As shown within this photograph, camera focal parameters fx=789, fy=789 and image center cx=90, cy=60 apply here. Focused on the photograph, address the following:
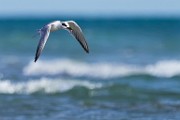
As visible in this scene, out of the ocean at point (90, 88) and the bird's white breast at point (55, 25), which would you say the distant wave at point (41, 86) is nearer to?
the ocean at point (90, 88)

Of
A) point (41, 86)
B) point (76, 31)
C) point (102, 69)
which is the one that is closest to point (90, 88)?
point (41, 86)

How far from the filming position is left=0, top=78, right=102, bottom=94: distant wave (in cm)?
1703

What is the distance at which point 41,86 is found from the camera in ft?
57.9

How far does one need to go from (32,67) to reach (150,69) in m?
3.36

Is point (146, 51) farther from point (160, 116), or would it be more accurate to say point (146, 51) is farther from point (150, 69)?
point (160, 116)

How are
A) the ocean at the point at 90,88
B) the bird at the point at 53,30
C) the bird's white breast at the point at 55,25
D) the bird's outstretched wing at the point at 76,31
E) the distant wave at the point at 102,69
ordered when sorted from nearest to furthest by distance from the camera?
the bird at the point at 53,30
the bird's white breast at the point at 55,25
the bird's outstretched wing at the point at 76,31
the ocean at the point at 90,88
the distant wave at the point at 102,69

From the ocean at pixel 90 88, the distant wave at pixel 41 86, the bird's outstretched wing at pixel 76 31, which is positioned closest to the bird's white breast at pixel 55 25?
the bird's outstretched wing at pixel 76 31

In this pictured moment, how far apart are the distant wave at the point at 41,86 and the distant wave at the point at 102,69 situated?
2115mm

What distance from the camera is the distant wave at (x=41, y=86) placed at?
671 inches

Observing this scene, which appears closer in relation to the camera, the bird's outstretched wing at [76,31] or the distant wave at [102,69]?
the bird's outstretched wing at [76,31]

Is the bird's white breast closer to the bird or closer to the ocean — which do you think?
the bird

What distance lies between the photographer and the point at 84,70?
889 inches

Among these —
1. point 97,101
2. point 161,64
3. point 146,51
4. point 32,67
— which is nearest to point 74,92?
point 97,101

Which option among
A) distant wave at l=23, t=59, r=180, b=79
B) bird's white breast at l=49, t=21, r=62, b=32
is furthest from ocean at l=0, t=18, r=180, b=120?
bird's white breast at l=49, t=21, r=62, b=32
